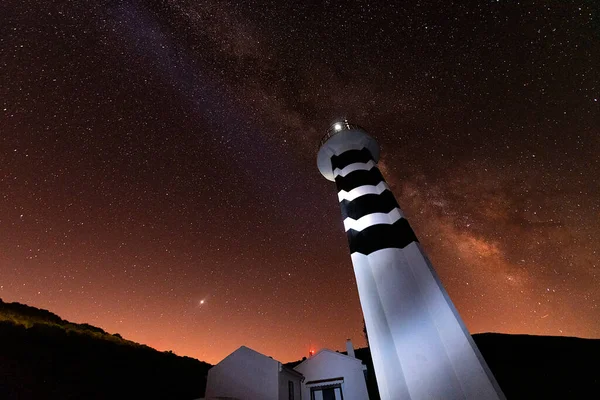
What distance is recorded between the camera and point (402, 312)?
6.96 m

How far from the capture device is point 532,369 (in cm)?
2192

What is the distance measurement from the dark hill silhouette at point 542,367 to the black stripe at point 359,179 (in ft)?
58.7

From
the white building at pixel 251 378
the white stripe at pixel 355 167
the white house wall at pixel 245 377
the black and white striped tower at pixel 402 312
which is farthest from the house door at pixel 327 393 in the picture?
the white stripe at pixel 355 167

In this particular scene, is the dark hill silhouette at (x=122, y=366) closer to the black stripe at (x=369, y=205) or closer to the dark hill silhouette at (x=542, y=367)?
the dark hill silhouette at (x=542, y=367)

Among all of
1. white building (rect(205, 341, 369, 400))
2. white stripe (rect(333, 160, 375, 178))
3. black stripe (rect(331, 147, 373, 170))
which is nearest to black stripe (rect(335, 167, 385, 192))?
white stripe (rect(333, 160, 375, 178))

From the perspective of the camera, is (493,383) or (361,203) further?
(361,203)

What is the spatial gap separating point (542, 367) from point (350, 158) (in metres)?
24.6

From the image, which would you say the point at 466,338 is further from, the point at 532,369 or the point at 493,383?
the point at 532,369

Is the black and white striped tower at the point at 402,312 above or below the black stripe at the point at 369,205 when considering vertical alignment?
below

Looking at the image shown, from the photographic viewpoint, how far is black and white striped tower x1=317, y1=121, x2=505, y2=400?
5.91 metres

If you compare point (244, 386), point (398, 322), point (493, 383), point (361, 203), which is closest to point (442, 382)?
point (493, 383)

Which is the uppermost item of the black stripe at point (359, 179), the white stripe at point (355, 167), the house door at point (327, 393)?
the white stripe at point (355, 167)

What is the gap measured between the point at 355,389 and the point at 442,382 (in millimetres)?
17081

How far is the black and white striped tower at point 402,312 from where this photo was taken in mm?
5910
